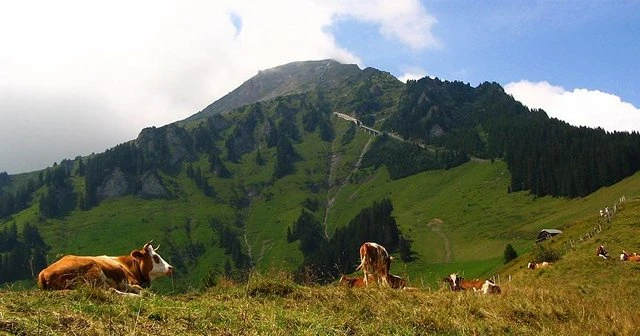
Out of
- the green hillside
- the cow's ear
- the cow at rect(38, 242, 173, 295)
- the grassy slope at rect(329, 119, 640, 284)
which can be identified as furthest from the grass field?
the grassy slope at rect(329, 119, 640, 284)

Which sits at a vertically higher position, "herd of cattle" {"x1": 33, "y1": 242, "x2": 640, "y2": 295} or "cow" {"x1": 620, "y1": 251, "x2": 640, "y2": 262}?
"herd of cattle" {"x1": 33, "y1": 242, "x2": 640, "y2": 295}

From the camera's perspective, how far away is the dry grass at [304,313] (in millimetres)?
7133

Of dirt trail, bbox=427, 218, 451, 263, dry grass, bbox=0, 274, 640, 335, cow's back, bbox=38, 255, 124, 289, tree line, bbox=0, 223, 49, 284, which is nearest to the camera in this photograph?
dry grass, bbox=0, 274, 640, 335

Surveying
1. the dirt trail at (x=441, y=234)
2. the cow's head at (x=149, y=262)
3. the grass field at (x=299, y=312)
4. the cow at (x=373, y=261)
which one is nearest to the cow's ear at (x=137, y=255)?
the cow's head at (x=149, y=262)

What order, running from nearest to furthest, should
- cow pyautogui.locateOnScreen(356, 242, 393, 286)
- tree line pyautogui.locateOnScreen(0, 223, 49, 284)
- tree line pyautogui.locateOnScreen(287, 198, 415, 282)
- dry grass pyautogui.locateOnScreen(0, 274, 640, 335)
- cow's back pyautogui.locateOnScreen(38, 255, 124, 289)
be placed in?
dry grass pyautogui.locateOnScreen(0, 274, 640, 335)
cow's back pyautogui.locateOnScreen(38, 255, 124, 289)
cow pyautogui.locateOnScreen(356, 242, 393, 286)
tree line pyautogui.locateOnScreen(287, 198, 415, 282)
tree line pyautogui.locateOnScreen(0, 223, 49, 284)

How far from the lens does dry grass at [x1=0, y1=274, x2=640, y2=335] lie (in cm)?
713

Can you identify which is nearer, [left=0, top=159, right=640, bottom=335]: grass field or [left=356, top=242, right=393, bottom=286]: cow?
[left=0, top=159, right=640, bottom=335]: grass field

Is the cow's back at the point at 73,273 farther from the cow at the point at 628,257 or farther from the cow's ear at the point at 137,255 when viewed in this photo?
the cow at the point at 628,257

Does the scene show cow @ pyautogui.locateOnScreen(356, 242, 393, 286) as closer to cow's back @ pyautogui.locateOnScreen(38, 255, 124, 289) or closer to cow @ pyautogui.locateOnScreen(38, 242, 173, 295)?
cow @ pyautogui.locateOnScreen(38, 242, 173, 295)

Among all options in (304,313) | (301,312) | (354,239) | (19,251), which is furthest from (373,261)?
(19,251)

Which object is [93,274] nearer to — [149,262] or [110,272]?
[110,272]

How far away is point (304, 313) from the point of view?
9.52 m

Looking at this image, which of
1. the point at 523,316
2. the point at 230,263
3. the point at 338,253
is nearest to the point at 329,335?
the point at 523,316

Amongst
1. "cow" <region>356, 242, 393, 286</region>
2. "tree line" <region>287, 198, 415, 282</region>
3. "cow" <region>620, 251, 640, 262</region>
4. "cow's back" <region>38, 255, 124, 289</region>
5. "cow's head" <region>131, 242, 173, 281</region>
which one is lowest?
"tree line" <region>287, 198, 415, 282</region>
